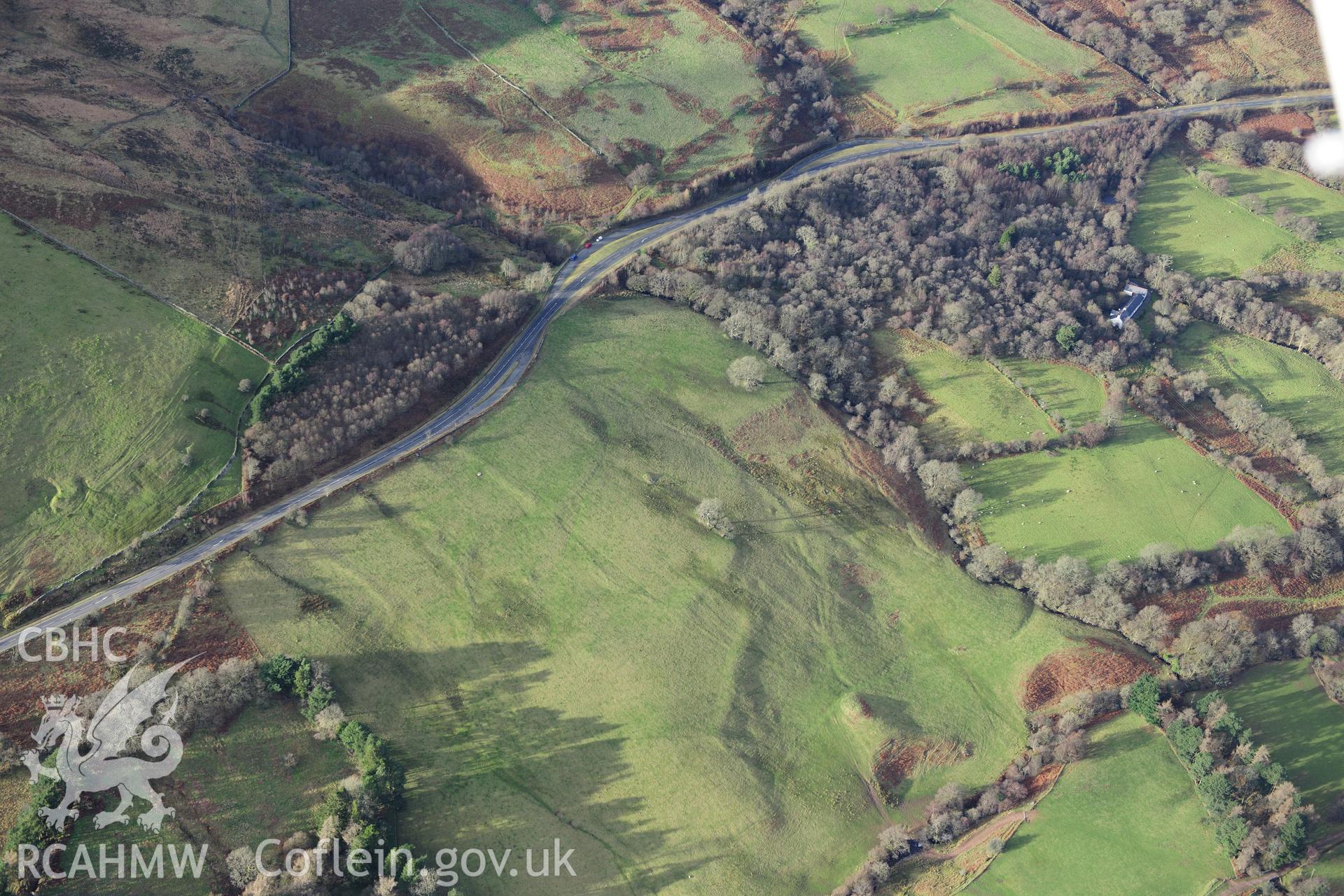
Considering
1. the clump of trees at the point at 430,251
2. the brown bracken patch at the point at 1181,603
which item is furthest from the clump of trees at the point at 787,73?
the brown bracken patch at the point at 1181,603

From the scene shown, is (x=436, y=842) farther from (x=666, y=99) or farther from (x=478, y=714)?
(x=666, y=99)

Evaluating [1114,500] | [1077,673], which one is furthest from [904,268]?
[1077,673]

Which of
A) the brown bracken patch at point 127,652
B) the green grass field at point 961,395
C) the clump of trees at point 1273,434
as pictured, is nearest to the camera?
the brown bracken patch at point 127,652

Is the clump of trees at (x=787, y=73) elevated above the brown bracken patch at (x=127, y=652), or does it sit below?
above

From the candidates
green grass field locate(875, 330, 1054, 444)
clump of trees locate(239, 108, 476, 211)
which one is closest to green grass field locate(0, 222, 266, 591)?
clump of trees locate(239, 108, 476, 211)

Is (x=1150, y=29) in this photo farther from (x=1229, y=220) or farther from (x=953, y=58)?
(x=1229, y=220)

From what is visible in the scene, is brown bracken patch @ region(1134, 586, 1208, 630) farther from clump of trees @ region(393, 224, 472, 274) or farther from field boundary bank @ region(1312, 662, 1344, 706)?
Answer: clump of trees @ region(393, 224, 472, 274)

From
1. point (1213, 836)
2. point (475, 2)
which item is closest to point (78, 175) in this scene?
point (475, 2)

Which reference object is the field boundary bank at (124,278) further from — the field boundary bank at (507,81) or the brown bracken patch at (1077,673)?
the brown bracken patch at (1077,673)
